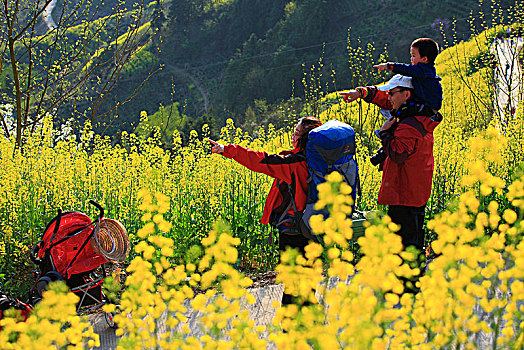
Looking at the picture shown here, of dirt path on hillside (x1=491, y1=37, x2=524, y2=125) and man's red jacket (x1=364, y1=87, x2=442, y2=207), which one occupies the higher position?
dirt path on hillside (x1=491, y1=37, x2=524, y2=125)

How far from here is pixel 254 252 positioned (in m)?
4.71

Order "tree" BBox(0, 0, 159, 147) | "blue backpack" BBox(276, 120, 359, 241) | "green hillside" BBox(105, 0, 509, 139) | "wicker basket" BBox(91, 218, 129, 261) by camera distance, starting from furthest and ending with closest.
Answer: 1. "green hillside" BBox(105, 0, 509, 139)
2. "tree" BBox(0, 0, 159, 147)
3. "wicker basket" BBox(91, 218, 129, 261)
4. "blue backpack" BBox(276, 120, 359, 241)

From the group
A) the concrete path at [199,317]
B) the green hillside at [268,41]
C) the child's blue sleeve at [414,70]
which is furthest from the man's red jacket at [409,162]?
the green hillside at [268,41]

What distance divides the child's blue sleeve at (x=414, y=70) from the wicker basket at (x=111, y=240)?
2.23 metres

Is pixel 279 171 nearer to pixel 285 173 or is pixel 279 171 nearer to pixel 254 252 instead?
pixel 285 173

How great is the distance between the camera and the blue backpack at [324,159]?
2924mm

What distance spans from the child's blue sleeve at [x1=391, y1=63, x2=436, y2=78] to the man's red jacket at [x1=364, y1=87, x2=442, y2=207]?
0.90 ft

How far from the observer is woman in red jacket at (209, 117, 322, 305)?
3.04m

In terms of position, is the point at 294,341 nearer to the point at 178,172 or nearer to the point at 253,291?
the point at 253,291

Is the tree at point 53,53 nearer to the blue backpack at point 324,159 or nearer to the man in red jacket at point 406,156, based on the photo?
the blue backpack at point 324,159

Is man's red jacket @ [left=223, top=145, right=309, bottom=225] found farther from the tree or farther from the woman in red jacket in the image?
the tree

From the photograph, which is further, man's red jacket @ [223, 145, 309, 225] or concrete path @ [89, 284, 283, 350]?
concrete path @ [89, 284, 283, 350]

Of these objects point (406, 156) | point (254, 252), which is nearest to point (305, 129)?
point (406, 156)

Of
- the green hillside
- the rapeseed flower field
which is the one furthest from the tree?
the green hillside
